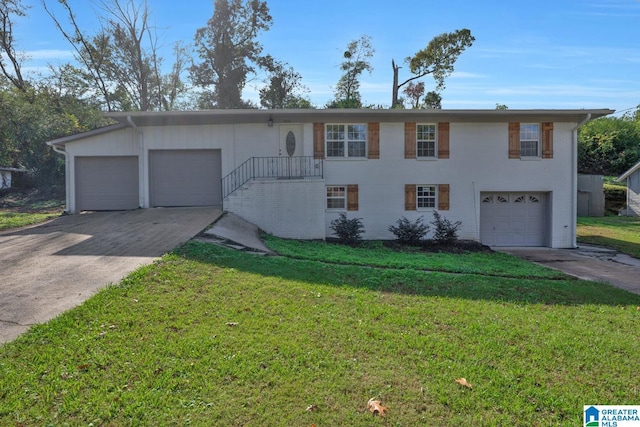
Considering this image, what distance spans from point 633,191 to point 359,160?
21.6 metres

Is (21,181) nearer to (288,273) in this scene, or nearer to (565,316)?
(288,273)

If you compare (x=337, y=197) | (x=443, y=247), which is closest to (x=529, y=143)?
(x=443, y=247)

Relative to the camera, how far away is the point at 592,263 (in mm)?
10711

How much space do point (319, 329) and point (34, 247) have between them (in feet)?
22.7

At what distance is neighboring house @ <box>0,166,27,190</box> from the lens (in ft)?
84.6

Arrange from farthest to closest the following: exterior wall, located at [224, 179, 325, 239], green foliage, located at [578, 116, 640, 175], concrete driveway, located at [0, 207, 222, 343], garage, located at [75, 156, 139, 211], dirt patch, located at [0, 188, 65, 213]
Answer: green foliage, located at [578, 116, 640, 175] → dirt patch, located at [0, 188, 65, 213] → garage, located at [75, 156, 139, 211] → exterior wall, located at [224, 179, 325, 239] → concrete driveway, located at [0, 207, 222, 343]

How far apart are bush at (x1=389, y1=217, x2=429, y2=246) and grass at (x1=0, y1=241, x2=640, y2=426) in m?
7.07

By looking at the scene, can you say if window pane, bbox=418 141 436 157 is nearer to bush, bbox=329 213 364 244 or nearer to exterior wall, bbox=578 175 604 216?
bush, bbox=329 213 364 244

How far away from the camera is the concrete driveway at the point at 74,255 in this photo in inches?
188

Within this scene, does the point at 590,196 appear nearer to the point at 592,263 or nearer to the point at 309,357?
the point at 592,263

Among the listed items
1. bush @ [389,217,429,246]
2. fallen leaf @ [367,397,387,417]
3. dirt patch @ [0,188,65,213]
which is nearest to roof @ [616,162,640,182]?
bush @ [389,217,429,246]

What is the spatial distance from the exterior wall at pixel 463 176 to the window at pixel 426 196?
23 centimetres

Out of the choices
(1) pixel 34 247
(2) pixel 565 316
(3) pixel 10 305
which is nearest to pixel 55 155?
(1) pixel 34 247

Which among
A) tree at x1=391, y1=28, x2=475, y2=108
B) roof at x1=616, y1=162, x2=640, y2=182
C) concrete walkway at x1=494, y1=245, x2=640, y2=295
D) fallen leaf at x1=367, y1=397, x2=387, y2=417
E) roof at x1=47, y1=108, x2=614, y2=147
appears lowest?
concrete walkway at x1=494, y1=245, x2=640, y2=295
